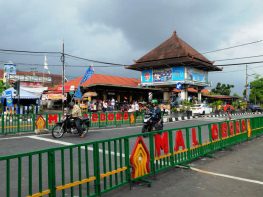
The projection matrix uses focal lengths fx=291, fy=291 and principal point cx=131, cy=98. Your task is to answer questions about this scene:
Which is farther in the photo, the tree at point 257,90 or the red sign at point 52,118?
the tree at point 257,90

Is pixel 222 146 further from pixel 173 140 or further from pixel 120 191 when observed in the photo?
pixel 120 191

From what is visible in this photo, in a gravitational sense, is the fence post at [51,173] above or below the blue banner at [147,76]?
below

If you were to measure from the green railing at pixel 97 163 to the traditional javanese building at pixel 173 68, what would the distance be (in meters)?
27.3

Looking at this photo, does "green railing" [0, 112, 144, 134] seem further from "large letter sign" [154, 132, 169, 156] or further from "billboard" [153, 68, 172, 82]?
"billboard" [153, 68, 172, 82]

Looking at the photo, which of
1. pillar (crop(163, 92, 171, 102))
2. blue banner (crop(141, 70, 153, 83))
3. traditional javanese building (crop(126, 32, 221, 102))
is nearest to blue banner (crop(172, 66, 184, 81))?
traditional javanese building (crop(126, 32, 221, 102))

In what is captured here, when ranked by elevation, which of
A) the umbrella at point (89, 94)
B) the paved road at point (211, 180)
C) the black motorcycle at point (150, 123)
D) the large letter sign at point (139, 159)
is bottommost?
the paved road at point (211, 180)

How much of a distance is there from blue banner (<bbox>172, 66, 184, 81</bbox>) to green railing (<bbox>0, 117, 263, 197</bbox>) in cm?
2720

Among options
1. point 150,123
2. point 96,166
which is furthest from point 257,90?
point 96,166

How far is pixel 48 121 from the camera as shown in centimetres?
1473

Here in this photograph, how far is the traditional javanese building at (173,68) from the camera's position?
1410 inches

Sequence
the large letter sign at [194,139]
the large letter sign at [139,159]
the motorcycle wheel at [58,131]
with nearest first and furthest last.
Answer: the large letter sign at [139,159], the large letter sign at [194,139], the motorcycle wheel at [58,131]

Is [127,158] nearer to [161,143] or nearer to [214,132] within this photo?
[161,143]

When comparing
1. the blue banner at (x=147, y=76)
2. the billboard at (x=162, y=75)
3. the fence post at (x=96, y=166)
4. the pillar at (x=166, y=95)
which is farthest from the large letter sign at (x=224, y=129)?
the pillar at (x=166, y=95)

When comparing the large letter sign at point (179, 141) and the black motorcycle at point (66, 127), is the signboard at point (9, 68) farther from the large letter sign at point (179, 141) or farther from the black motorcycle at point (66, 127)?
the large letter sign at point (179, 141)
